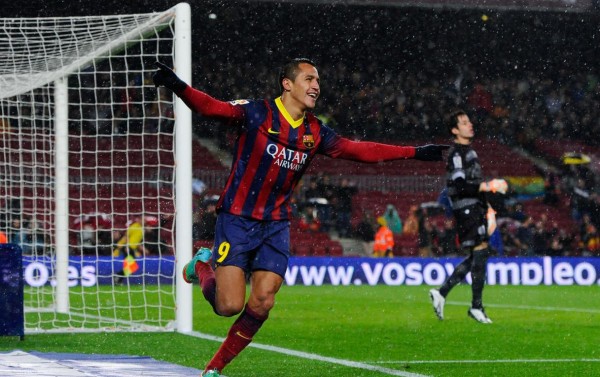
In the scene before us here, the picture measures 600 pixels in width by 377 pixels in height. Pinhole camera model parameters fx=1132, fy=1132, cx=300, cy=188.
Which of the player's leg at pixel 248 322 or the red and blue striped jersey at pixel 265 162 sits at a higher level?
the red and blue striped jersey at pixel 265 162

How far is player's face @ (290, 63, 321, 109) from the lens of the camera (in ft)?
20.2

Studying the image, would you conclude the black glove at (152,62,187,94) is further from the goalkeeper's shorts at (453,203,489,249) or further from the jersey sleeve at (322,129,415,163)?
the goalkeeper's shorts at (453,203,489,249)

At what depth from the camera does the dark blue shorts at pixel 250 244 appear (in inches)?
239

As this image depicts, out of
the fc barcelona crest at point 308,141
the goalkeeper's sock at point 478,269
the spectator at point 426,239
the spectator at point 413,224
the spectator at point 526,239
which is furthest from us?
the spectator at point 413,224

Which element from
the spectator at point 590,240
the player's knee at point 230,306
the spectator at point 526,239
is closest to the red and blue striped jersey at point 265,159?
the player's knee at point 230,306

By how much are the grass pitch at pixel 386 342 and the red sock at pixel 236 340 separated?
0.61 m

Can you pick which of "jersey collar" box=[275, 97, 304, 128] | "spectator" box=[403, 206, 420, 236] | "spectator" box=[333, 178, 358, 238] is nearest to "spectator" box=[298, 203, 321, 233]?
"spectator" box=[333, 178, 358, 238]

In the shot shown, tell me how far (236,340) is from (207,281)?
61cm

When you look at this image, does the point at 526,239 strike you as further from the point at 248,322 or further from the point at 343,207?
the point at 248,322

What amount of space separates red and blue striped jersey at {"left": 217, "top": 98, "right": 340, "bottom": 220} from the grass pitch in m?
1.11

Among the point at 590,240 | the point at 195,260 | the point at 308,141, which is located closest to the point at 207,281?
the point at 195,260

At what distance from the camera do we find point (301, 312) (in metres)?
12.9

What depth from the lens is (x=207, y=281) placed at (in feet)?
21.5

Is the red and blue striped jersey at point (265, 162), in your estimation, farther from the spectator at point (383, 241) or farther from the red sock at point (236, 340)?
the spectator at point (383, 241)
